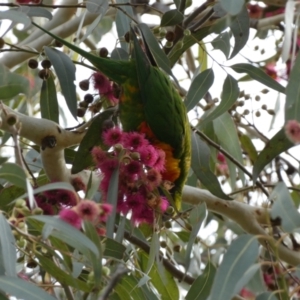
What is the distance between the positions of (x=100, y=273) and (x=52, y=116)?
746 millimetres

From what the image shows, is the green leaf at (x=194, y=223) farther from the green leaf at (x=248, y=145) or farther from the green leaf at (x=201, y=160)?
the green leaf at (x=248, y=145)

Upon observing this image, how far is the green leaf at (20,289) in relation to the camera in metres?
1.29

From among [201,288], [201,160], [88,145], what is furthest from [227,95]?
[201,288]

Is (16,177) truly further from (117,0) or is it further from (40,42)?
(40,42)

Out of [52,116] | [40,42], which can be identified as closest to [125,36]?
[52,116]

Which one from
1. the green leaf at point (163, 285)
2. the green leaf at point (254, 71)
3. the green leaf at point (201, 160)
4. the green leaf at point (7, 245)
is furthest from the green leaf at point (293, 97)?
the green leaf at point (7, 245)

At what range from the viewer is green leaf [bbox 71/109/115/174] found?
1787mm

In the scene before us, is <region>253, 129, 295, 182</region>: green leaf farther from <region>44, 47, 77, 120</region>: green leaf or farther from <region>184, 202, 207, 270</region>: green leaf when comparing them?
<region>44, 47, 77, 120</region>: green leaf

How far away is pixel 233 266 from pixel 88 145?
63 cm

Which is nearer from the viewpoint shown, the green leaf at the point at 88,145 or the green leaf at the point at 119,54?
the green leaf at the point at 88,145

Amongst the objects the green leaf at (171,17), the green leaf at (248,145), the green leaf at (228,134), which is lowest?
the green leaf at (228,134)

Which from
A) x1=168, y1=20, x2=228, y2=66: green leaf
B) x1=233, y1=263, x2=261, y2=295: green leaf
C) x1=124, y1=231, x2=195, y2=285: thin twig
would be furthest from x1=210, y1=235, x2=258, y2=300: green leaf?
x1=168, y1=20, x2=228, y2=66: green leaf

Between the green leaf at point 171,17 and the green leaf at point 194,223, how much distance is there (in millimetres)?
495

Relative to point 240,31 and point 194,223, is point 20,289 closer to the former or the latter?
point 194,223
